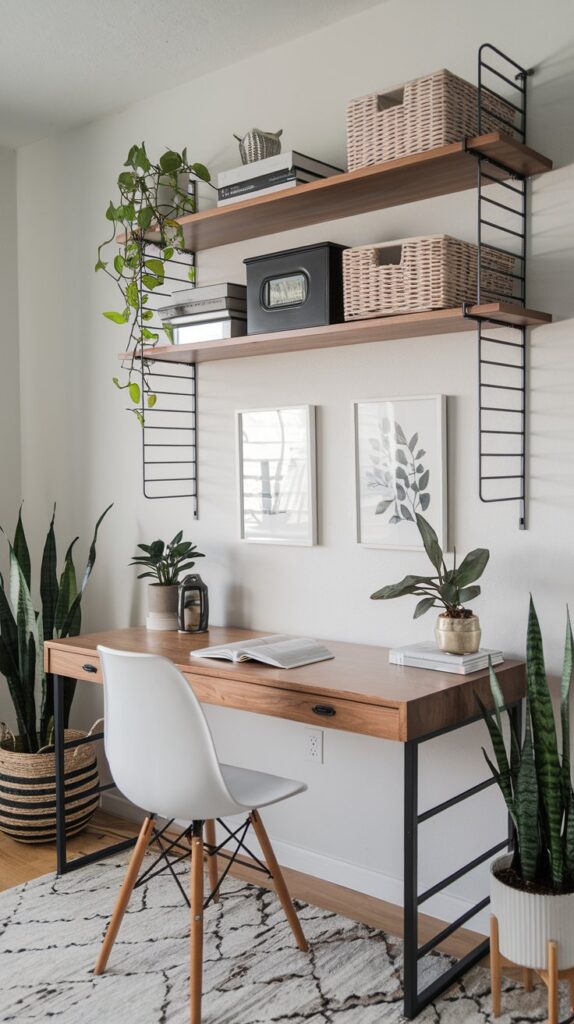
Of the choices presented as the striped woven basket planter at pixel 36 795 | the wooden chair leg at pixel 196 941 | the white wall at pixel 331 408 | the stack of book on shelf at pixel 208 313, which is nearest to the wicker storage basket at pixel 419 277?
the white wall at pixel 331 408

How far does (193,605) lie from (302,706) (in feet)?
2.59

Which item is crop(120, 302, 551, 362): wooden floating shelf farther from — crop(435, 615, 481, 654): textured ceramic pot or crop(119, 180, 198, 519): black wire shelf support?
crop(435, 615, 481, 654): textured ceramic pot

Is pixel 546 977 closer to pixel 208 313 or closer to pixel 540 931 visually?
pixel 540 931

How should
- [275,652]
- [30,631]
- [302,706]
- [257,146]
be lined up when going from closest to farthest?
[302,706] → [275,652] → [257,146] → [30,631]

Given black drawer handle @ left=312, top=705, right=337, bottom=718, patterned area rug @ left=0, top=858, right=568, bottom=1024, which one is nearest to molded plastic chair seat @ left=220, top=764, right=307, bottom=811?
black drawer handle @ left=312, top=705, right=337, bottom=718

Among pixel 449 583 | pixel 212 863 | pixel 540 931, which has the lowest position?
pixel 212 863

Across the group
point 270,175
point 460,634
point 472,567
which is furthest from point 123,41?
point 460,634

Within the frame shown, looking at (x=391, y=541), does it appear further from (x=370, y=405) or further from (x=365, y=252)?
(x=365, y=252)

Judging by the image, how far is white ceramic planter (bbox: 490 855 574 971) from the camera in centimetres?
194

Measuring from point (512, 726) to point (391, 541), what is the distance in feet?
2.20

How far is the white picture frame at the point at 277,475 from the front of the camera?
9.29 ft

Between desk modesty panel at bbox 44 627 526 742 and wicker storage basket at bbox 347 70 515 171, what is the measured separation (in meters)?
1.29

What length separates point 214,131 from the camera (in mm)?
3062

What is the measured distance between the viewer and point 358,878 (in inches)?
108
